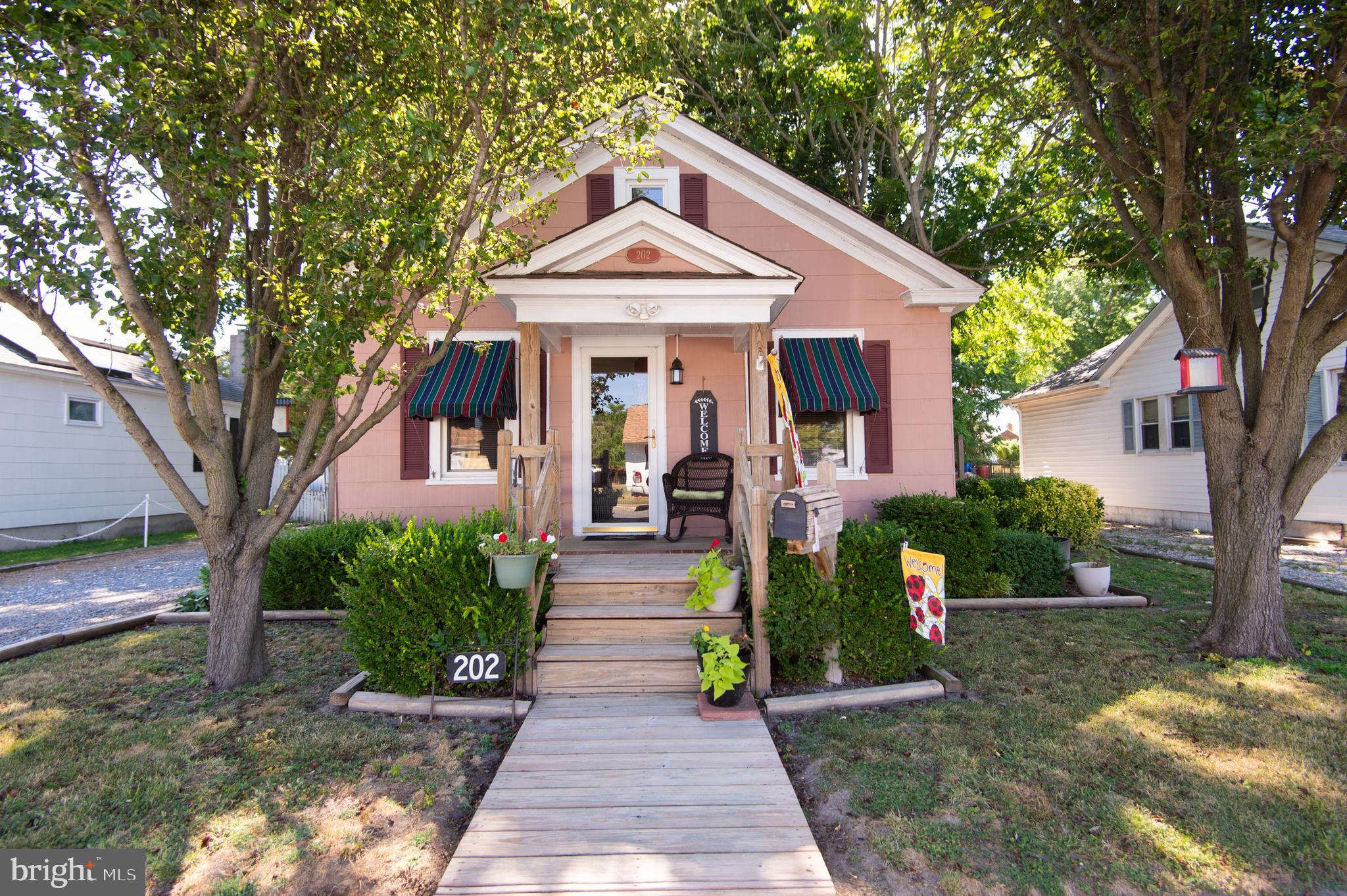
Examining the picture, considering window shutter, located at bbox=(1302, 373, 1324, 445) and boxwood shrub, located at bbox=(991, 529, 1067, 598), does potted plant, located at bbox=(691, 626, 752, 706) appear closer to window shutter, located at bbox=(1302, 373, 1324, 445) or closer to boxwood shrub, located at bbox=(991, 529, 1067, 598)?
boxwood shrub, located at bbox=(991, 529, 1067, 598)

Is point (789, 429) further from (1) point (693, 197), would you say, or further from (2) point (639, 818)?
(1) point (693, 197)

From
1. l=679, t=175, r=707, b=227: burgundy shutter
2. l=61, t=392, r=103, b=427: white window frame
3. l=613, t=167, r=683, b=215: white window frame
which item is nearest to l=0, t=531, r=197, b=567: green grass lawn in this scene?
l=61, t=392, r=103, b=427: white window frame

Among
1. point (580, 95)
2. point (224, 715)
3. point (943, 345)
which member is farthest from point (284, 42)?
point (943, 345)

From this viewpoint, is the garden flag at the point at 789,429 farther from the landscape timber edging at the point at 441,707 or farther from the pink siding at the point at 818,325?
the landscape timber edging at the point at 441,707

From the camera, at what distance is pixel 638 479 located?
7.85m

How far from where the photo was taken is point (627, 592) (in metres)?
5.32

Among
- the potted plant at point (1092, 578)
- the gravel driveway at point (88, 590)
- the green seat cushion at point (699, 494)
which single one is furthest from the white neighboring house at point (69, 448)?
the potted plant at point (1092, 578)

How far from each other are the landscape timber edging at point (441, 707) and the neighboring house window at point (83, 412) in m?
12.8

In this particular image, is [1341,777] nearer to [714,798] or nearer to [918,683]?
[918,683]

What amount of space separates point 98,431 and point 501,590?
45.0 feet

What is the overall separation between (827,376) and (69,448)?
1456cm

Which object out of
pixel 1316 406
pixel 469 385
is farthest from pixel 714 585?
pixel 1316 406

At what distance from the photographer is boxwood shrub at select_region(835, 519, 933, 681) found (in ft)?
15.7

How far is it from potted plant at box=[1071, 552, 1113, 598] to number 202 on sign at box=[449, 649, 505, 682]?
21.1 feet
